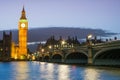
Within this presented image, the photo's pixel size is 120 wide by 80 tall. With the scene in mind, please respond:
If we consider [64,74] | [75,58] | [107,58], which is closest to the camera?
[64,74]

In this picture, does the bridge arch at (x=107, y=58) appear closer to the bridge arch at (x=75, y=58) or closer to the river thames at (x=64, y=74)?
the river thames at (x=64, y=74)

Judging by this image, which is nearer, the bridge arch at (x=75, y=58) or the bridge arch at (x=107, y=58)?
the bridge arch at (x=107, y=58)

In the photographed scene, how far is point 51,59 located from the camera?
180875 millimetres

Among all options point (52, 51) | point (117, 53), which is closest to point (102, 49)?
point (117, 53)

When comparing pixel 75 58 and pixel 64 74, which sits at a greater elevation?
pixel 75 58

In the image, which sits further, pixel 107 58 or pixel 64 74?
pixel 107 58

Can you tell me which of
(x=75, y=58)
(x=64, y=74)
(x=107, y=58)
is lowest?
(x=64, y=74)

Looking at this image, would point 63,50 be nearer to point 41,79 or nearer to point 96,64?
point 96,64

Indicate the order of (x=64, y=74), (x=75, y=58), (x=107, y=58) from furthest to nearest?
(x=75, y=58) → (x=107, y=58) → (x=64, y=74)

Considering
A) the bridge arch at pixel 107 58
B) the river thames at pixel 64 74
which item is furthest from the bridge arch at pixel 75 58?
the river thames at pixel 64 74

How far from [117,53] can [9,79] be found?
4029 cm

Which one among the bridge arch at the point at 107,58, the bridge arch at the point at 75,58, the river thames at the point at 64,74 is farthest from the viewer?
the bridge arch at the point at 75,58

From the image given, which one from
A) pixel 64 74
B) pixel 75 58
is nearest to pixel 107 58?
pixel 64 74

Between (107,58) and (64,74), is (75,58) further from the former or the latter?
(64,74)
